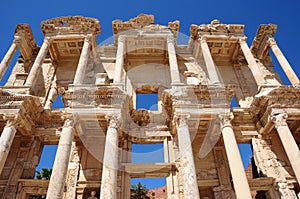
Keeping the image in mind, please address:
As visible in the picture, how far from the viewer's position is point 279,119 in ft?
36.4

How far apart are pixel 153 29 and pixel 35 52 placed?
343 inches

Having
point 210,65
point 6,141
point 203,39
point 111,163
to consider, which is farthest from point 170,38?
point 6,141

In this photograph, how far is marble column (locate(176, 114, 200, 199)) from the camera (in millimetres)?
8875

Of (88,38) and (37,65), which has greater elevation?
(88,38)

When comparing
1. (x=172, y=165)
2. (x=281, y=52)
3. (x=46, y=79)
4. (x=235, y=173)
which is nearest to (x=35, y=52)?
(x=46, y=79)

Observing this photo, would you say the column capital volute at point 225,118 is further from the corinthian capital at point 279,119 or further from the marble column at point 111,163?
the marble column at point 111,163

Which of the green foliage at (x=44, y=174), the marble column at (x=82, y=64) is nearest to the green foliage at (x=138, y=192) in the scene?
the green foliage at (x=44, y=174)

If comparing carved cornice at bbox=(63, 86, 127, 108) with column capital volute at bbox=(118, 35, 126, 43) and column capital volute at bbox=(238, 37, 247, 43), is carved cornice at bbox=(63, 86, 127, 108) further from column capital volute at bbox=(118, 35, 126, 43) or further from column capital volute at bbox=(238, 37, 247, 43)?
column capital volute at bbox=(238, 37, 247, 43)

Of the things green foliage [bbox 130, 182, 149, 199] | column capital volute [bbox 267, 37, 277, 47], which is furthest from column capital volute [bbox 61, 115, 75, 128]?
green foliage [bbox 130, 182, 149, 199]

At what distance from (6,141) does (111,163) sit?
473 centimetres

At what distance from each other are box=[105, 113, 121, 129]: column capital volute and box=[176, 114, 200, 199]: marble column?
8.90ft

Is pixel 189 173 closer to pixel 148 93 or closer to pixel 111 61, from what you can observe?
pixel 148 93

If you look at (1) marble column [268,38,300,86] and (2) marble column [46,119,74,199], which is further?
(1) marble column [268,38,300,86]

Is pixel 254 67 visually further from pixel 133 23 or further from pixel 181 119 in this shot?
pixel 133 23
